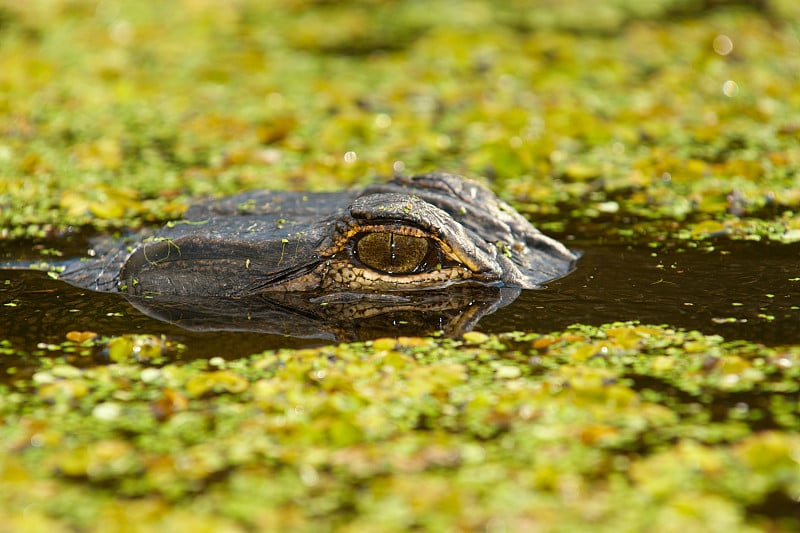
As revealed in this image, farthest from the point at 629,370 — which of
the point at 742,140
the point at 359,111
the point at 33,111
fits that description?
the point at 33,111

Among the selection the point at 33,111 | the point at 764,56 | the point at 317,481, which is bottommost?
the point at 317,481

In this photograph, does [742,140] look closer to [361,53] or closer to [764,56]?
[764,56]

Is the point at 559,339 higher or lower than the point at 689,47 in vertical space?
lower

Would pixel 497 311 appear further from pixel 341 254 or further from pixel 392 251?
pixel 341 254

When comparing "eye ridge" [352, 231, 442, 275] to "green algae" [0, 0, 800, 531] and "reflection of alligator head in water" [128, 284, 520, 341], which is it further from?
"green algae" [0, 0, 800, 531]

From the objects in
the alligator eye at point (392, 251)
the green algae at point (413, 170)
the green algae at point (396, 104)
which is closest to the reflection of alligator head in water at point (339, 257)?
the alligator eye at point (392, 251)

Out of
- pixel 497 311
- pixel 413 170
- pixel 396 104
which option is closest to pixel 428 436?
pixel 497 311
